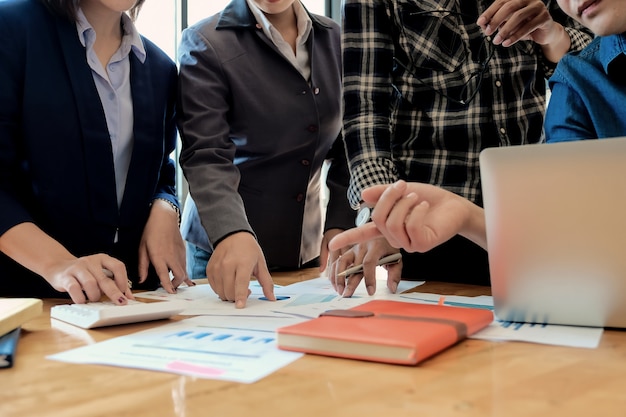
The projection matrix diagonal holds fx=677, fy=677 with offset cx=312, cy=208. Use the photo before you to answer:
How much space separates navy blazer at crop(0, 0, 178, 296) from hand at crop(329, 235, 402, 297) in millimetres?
508

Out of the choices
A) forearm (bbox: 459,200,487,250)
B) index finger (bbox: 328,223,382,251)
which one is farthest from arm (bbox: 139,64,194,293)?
forearm (bbox: 459,200,487,250)

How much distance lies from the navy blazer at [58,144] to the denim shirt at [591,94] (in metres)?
0.86

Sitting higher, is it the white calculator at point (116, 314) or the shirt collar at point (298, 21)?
the shirt collar at point (298, 21)

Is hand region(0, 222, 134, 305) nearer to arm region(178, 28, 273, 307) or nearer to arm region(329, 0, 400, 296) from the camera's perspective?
arm region(178, 28, 273, 307)

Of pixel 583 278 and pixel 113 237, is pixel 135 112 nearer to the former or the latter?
pixel 113 237

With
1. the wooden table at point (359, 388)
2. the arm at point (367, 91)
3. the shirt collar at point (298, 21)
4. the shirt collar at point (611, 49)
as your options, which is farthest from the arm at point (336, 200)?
the wooden table at point (359, 388)

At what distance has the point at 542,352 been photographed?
0.77 metres

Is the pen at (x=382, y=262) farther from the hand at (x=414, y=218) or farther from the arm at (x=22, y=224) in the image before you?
the arm at (x=22, y=224)

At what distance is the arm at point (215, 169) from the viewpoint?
1226mm

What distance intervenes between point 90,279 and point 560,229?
0.76m

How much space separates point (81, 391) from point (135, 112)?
946 mm

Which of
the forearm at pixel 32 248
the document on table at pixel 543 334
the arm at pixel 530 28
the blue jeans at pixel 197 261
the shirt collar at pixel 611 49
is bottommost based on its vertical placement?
the blue jeans at pixel 197 261

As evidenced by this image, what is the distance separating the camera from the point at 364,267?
49.6 inches

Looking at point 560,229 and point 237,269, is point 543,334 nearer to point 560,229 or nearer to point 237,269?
point 560,229
